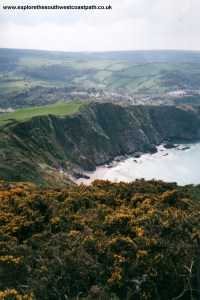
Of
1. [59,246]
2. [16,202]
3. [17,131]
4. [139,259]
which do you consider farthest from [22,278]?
[17,131]

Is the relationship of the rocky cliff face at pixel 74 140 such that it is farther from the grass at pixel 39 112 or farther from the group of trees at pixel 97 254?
the group of trees at pixel 97 254

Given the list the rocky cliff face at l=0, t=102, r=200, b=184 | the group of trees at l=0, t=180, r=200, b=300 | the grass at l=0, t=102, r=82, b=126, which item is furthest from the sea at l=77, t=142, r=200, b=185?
the group of trees at l=0, t=180, r=200, b=300

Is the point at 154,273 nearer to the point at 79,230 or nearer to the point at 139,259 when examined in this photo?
the point at 139,259

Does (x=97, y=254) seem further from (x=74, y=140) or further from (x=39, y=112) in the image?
(x=39, y=112)

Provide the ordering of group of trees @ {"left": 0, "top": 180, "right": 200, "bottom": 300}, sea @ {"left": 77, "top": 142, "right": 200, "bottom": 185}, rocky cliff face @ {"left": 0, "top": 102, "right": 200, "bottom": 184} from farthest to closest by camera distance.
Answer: sea @ {"left": 77, "top": 142, "right": 200, "bottom": 185}
rocky cliff face @ {"left": 0, "top": 102, "right": 200, "bottom": 184}
group of trees @ {"left": 0, "top": 180, "right": 200, "bottom": 300}

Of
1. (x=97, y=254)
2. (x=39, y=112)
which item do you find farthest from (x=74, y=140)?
(x=97, y=254)

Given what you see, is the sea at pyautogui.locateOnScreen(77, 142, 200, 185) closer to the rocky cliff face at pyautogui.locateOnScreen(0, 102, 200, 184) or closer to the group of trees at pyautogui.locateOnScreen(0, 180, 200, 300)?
the rocky cliff face at pyautogui.locateOnScreen(0, 102, 200, 184)
